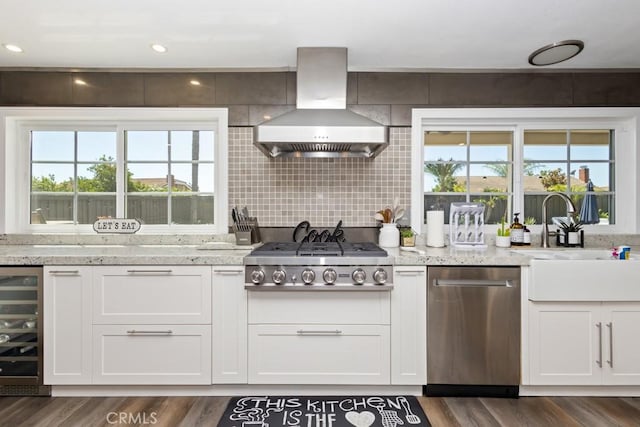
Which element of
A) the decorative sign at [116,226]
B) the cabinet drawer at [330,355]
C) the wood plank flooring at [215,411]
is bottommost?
the wood plank flooring at [215,411]

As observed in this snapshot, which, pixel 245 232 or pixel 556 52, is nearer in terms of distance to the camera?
pixel 556 52

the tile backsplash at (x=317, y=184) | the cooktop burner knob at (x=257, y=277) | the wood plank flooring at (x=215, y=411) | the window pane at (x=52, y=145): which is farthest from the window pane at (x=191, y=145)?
the wood plank flooring at (x=215, y=411)

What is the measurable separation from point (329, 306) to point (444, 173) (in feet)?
4.82

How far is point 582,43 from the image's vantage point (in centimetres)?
226

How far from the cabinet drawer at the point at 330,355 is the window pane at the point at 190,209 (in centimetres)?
115

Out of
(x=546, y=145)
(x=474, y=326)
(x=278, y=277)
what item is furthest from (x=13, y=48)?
(x=546, y=145)

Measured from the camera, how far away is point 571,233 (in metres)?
2.55

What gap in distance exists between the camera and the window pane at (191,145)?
2832mm

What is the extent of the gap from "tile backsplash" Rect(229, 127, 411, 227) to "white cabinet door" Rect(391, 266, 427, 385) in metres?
0.73

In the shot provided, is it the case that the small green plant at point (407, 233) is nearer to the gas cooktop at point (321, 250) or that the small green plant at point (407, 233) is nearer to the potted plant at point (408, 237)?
the potted plant at point (408, 237)

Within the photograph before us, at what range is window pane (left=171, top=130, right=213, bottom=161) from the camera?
2832 mm

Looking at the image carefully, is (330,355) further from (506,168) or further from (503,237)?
(506,168)

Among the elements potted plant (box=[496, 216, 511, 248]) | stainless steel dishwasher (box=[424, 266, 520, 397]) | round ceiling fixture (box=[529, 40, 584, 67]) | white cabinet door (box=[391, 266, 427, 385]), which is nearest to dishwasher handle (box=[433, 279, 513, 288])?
stainless steel dishwasher (box=[424, 266, 520, 397])

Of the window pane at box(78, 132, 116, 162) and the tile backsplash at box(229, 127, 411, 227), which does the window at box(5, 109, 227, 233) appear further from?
the tile backsplash at box(229, 127, 411, 227)
